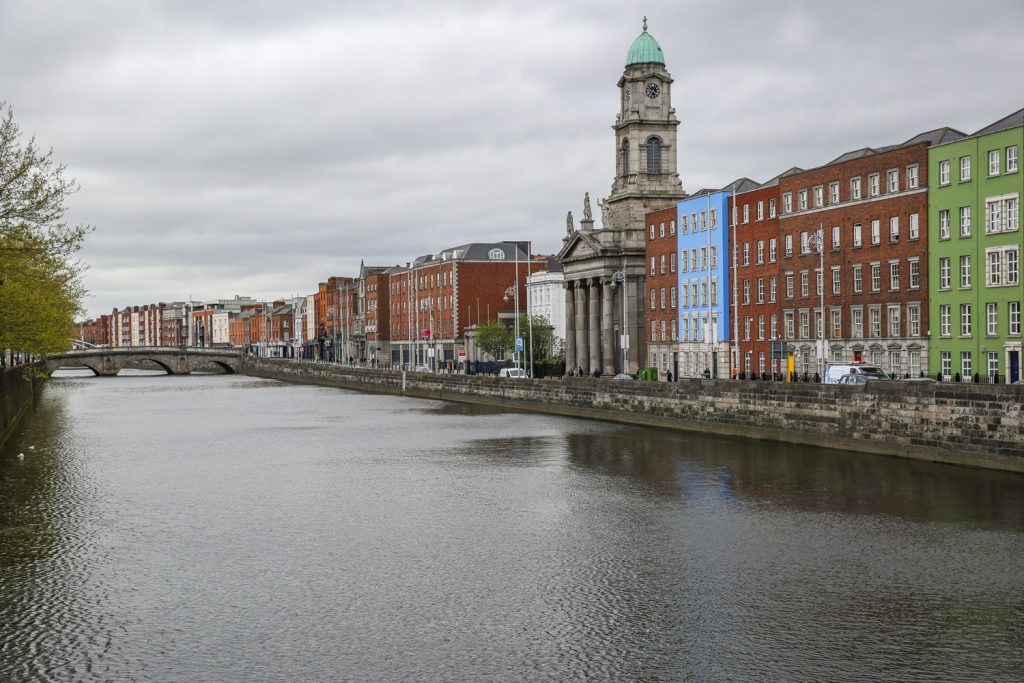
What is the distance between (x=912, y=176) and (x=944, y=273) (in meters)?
6.36

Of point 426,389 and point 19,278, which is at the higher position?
point 19,278

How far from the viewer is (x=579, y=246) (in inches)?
4503

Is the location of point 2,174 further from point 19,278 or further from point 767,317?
point 767,317

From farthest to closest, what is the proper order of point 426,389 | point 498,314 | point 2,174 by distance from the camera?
point 498,314 < point 426,389 < point 2,174

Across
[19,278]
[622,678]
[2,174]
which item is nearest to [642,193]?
[19,278]

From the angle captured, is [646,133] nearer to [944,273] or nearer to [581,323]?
[581,323]

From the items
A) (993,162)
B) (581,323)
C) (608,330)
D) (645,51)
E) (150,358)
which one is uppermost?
(645,51)

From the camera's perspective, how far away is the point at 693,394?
55.4m

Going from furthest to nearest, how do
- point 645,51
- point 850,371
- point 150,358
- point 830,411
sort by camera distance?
1. point 150,358
2. point 645,51
3. point 850,371
4. point 830,411

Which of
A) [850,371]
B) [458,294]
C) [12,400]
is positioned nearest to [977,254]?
[850,371]

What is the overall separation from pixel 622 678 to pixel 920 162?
57.0 meters

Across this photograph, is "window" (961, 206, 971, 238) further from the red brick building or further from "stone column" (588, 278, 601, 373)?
the red brick building

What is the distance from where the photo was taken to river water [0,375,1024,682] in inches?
637

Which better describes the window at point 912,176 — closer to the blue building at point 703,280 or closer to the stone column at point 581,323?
the blue building at point 703,280
